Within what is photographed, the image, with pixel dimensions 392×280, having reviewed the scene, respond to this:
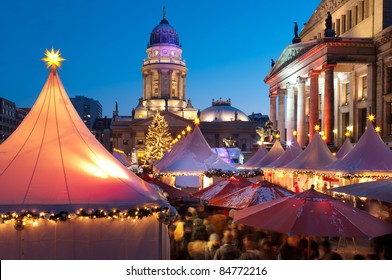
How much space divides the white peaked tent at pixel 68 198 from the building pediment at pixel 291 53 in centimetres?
3547

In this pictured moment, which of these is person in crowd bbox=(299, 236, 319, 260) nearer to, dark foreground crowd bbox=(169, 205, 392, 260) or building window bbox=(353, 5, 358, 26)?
dark foreground crowd bbox=(169, 205, 392, 260)

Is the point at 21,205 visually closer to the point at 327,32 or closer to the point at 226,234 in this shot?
the point at 226,234

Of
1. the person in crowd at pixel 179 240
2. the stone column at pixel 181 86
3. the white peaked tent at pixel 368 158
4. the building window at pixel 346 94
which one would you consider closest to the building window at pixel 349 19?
the building window at pixel 346 94

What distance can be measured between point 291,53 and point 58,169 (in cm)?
4406

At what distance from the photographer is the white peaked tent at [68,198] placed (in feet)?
30.4

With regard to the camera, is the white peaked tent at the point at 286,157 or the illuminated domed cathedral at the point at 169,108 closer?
the white peaked tent at the point at 286,157

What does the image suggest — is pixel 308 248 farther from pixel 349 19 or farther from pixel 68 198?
pixel 349 19

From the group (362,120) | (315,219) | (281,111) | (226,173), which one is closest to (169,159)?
(226,173)

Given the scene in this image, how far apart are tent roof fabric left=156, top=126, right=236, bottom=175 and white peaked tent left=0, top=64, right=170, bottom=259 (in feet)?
42.9

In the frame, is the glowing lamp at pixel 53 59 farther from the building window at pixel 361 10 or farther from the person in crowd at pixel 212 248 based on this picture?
the building window at pixel 361 10

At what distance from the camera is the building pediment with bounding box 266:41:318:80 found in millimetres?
45656

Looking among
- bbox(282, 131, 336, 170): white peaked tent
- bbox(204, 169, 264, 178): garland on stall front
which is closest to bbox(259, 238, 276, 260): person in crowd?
bbox(204, 169, 264, 178): garland on stall front
